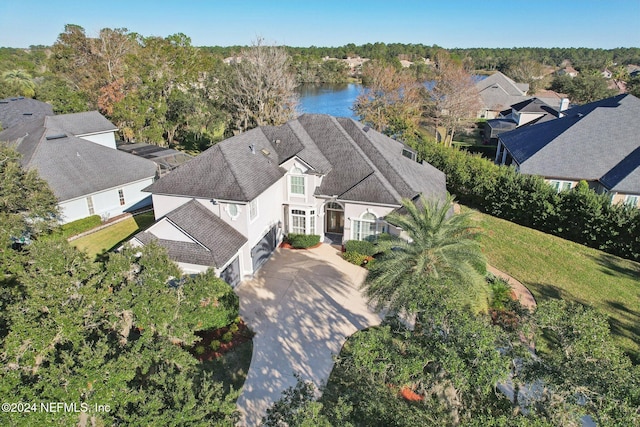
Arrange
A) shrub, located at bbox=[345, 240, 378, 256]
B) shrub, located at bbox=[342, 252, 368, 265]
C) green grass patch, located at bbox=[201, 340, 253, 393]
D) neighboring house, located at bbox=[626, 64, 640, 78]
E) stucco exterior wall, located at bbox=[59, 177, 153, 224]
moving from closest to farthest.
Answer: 1. green grass patch, located at bbox=[201, 340, 253, 393]
2. shrub, located at bbox=[342, 252, 368, 265]
3. shrub, located at bbox=[345, 240, 378, 256]
4. stucco exterior wall, located at bbox=[59, 177, 153, 224]
5. neighboring house, located at bbox=[626, 64, 640, 78]

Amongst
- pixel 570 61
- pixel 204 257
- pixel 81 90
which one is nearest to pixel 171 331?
pixel 204 257

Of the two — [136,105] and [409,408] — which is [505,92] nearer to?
[136,105]

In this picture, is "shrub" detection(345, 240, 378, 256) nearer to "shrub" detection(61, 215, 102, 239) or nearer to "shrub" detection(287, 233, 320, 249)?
"shrub" detection(287, 233, 320, 249)

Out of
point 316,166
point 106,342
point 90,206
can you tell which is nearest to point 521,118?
point 316,166

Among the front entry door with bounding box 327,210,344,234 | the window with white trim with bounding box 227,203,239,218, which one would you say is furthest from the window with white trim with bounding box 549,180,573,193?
the window with white trim with bounding box 227,203,239,218

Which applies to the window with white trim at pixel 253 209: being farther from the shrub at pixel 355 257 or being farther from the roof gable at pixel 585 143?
the roof gable at pixel 585 143

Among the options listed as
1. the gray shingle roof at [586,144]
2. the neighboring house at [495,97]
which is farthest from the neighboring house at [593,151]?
the neighboring house at [495,97]
